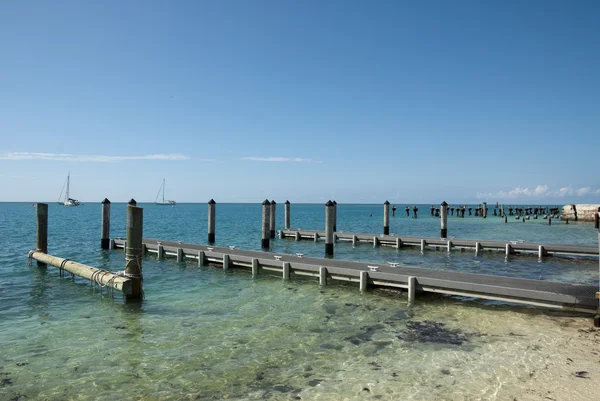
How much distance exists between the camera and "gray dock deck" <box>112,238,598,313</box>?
1113 centimetres

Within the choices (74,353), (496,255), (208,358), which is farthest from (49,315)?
(496,255)

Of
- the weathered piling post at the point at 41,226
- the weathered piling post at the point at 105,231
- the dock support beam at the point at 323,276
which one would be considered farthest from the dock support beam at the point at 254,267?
the weathered piling post at the point at 105,231

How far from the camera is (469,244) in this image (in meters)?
26.2

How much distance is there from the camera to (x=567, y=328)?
9.78 meters

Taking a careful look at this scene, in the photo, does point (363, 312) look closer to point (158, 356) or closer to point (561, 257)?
point (158, 356)

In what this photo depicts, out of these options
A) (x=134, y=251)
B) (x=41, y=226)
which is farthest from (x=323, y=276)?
(x=41, y=226)

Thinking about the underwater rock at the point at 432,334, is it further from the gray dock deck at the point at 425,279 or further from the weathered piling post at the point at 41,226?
the weathered piling post at the point at 41,226

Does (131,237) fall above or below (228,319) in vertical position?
above

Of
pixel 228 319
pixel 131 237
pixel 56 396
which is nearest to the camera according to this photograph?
pixel 56 396

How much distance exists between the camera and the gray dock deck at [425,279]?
11134 mm

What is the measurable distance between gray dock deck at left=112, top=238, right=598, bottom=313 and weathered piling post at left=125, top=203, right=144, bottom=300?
19.4ft

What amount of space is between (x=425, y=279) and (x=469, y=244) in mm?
15094

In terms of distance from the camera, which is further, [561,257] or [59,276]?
[561,257]

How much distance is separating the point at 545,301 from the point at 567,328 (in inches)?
56.9
